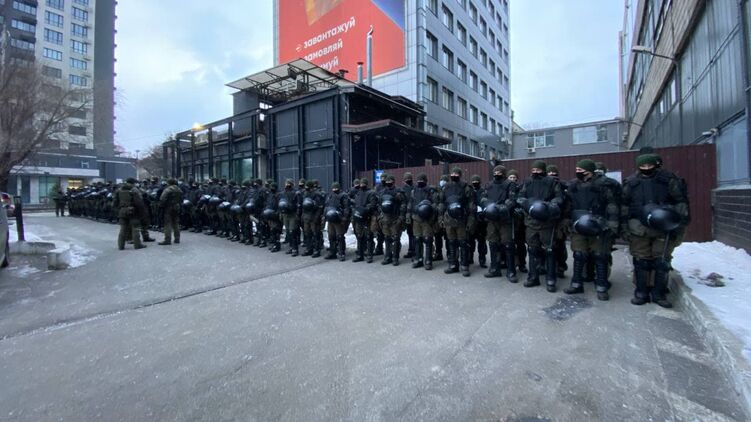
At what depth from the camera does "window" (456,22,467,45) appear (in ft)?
95.0

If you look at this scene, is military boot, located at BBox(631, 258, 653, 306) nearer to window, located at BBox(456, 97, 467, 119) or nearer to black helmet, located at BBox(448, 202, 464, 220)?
black helmet, located at BBox(448, 202, 464, 220)

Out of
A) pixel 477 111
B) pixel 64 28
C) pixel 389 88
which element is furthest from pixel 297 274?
pixel 64 28

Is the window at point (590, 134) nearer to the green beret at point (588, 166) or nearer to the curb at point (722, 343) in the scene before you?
the green beret at point (588, 166)

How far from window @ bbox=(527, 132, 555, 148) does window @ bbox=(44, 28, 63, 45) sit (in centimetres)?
7027

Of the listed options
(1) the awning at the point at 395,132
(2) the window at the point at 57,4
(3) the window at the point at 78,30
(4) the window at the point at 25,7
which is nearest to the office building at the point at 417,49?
(1) the awning at the point at 395,132

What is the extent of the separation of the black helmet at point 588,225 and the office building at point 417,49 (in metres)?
19.0

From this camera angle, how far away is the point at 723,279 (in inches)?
178

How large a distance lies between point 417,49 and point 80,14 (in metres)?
65.2

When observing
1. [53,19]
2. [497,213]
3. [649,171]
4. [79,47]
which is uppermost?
[53,19]

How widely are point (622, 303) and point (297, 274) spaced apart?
16.3 ft

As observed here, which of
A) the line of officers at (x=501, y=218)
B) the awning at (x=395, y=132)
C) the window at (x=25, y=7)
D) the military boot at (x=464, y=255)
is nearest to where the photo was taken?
the line of officers at (x=501, y=218)

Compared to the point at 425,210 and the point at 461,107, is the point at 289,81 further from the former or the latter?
the point at 461,107

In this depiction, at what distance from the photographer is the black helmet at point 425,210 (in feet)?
21.5

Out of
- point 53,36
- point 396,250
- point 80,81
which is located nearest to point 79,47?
point 53,36
